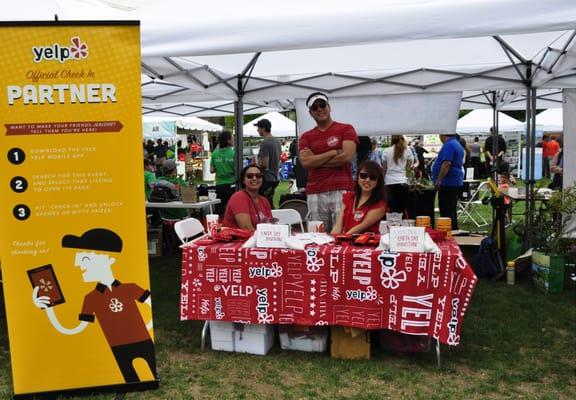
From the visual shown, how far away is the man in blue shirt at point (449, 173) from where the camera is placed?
6.65 meters

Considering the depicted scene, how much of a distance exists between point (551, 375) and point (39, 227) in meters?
2.75

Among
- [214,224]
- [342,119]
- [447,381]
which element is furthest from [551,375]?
[342,119]

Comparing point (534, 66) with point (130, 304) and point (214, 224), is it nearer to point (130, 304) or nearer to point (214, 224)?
point (214, 224)

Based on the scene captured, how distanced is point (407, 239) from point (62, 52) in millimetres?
1911

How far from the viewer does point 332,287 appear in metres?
3.09

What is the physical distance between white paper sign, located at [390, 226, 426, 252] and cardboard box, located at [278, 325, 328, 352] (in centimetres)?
73

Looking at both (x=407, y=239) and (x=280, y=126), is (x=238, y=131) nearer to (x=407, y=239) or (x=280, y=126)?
(x=407, y=239)

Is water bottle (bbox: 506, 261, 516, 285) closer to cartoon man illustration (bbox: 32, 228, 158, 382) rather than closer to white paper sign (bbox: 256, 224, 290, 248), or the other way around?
white paper sign (bbox: 256, 224, 290, 248)

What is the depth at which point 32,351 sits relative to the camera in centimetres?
264

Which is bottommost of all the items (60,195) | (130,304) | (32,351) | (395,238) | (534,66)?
(32,351)

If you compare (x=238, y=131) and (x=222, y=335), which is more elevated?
(x=238, y=131)

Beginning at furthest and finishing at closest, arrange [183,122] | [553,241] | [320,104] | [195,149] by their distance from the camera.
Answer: [195,149] < [183,122] < [553,241] < [320,104]

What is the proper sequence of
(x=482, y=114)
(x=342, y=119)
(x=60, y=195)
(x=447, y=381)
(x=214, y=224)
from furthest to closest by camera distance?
(x=482, y=114), (x=342, y=119), (x=214, y=224), (x=447, y=381), (x=60, y=195)

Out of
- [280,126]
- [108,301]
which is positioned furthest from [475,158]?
[108,301]
